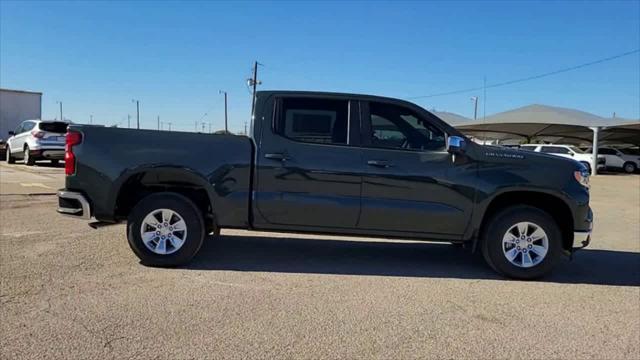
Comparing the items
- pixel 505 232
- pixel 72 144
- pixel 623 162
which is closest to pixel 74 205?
pixel 72 144

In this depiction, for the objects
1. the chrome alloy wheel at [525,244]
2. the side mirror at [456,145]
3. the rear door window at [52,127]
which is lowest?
the chrome alloy wheel at [525,244]

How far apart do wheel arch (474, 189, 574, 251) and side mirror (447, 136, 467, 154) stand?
67 centimetres

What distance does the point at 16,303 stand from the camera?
4.74 meters

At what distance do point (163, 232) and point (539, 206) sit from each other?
4.31m

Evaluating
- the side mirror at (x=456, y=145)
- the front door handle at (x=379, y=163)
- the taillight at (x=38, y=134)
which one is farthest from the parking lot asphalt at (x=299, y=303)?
the taillight at (x=38, y=134)

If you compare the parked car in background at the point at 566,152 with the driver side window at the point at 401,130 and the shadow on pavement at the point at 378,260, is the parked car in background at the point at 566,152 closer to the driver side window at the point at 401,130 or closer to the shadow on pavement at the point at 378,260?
the shadow on pavement at the point at 378,260

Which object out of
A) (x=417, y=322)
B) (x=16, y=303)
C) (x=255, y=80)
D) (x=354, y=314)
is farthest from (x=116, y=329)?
(x=255, y=80)

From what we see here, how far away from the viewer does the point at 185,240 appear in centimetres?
612

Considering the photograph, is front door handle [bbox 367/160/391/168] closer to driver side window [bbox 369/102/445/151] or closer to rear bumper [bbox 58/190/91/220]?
driver side window [bbox 369/102/445/151]

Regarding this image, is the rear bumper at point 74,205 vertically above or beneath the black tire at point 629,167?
beneath

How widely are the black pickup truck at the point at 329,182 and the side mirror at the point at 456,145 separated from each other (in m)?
0.01

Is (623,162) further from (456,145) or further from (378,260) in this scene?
(456,145)

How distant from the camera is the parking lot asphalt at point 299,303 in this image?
4.07m

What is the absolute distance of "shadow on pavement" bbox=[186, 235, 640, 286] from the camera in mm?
6371
